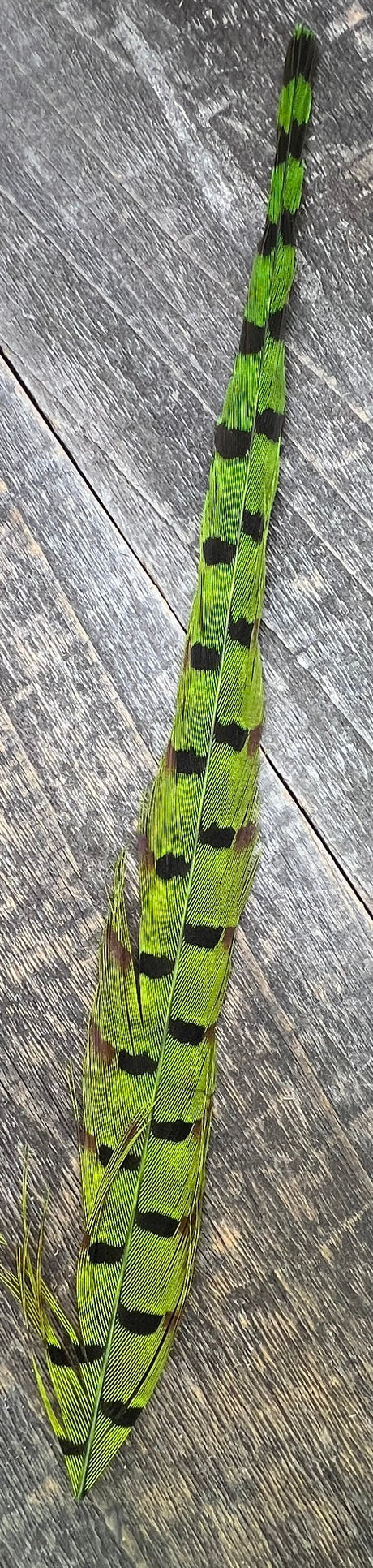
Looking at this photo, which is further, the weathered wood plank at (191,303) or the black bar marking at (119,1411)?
A: the weathered wood plank at (191,303)

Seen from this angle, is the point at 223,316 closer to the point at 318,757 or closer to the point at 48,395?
the point at 48,395

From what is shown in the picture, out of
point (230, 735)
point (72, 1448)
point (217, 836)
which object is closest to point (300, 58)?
point (230, 735)

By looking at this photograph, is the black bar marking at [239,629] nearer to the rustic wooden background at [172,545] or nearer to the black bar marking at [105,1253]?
the rustic wooden background at [172,545]

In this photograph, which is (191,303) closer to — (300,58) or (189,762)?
(300,58)

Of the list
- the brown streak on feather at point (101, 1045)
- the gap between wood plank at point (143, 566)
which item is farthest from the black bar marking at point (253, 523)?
the brown streak on feather at point (101, 1045)

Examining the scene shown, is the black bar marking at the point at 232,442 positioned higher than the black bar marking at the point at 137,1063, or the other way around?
the black bar marking at the point at 232,442

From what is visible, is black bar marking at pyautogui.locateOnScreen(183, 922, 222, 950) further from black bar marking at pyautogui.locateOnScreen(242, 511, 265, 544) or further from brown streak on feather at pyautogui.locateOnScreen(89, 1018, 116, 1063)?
black bar marking at pyautogui.locateOnScreen(242, 511, 265, 544)

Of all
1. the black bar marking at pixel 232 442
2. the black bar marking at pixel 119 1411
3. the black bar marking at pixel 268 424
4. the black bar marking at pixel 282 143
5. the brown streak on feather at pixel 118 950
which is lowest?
the black bar marking at pixel 119 1411

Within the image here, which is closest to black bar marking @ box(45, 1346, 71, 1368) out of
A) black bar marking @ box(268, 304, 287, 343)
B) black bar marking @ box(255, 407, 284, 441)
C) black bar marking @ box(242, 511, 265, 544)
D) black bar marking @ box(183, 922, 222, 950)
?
black bar marking @ box(183, 922, 222, 950)
